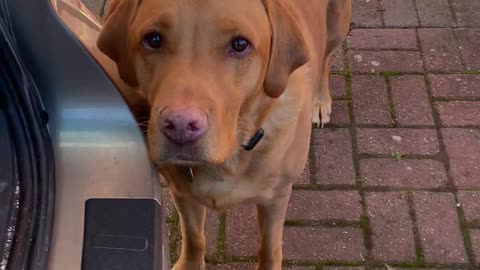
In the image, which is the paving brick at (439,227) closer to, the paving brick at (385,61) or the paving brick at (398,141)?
the paving brick at (398,141)

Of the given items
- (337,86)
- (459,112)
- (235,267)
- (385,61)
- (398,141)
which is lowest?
(235,267)

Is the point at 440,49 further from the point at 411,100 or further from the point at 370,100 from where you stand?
the point at 370,100

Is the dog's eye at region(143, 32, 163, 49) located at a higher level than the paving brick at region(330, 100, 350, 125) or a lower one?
lower

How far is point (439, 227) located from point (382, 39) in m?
1.40

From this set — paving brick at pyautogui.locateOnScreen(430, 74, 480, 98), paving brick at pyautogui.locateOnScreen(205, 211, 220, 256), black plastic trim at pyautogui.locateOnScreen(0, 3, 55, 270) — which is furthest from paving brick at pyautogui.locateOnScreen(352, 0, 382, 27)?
black plastic trim at pyautogui.locateOnScreen(0, 3, 55, 270)

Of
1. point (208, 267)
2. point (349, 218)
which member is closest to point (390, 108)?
point (349, 218)

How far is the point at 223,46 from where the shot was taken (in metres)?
1.81

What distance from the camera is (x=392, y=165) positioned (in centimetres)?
335

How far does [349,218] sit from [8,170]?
1770 mm

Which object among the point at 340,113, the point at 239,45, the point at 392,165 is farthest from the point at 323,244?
the point at 239,45

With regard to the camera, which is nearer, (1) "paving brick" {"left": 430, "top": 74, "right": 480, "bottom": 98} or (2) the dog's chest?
(2) the dog's chest

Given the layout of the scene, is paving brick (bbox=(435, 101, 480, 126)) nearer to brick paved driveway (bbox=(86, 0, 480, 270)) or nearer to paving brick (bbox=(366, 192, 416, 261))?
brick paved driveway (bbox=(86, 0, 480, 270))

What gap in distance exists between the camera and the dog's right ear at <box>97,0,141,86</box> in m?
1.92

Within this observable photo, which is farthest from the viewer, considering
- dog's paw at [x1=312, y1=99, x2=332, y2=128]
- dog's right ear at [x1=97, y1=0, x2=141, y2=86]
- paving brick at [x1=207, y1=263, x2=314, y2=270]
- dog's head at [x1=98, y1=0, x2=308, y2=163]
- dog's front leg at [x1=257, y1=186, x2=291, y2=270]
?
dog's paw at [x1=312, y1=99, x2=332, y2=128]
